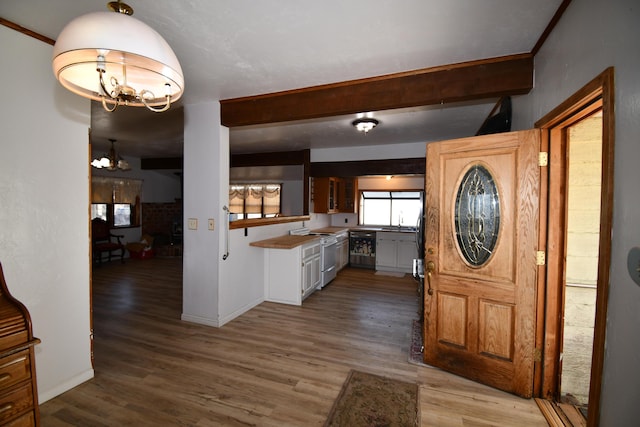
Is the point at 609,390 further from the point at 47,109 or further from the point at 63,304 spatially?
the point at 47,109

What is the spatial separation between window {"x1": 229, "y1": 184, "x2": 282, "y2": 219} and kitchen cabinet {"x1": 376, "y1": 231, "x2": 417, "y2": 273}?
3.43 m

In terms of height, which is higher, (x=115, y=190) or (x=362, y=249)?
(x=115, y=190)

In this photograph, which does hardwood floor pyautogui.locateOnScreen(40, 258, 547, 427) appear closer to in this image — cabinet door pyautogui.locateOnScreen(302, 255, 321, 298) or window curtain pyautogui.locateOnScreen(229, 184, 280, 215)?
cabinet door pyautogui.locateOnScreen(302, 255, 321, 298)

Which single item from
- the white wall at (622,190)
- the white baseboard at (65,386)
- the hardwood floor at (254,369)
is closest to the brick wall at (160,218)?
the hardwood floor at (254,369)

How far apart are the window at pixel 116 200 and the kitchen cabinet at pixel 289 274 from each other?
5091mm

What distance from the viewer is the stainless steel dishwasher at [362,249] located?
20.6ft

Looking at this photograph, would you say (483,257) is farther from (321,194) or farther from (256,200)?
(256,200)

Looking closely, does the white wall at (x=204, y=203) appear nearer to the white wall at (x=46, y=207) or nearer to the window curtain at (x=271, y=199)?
the white wall at (x=46, y=207)

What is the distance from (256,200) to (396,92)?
6.58 meters

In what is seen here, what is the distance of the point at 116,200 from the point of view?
700cm

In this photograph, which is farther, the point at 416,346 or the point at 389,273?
the point at 389,273

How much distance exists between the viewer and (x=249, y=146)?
5.59 m

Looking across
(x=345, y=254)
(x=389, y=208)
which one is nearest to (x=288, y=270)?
(x=345, y=254)

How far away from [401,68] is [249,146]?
3805 millimetres
